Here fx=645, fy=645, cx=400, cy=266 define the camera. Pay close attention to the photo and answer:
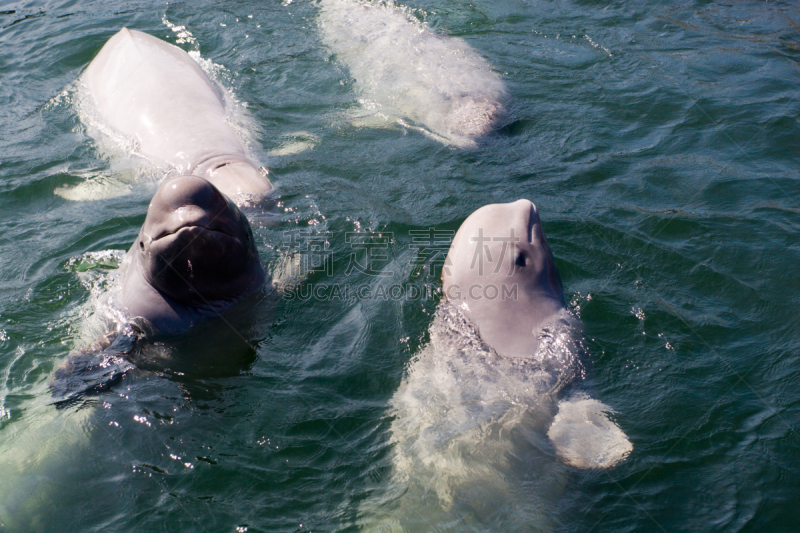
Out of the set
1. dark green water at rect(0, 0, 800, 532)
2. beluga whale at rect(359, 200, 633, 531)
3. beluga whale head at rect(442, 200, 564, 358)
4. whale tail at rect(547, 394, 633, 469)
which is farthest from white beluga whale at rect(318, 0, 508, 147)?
whale tail at rect(547, 394, 633, 469)

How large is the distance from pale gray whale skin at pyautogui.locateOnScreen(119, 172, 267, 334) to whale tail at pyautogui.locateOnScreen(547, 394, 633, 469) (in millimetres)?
2809

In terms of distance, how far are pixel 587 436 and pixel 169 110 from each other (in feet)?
20.9

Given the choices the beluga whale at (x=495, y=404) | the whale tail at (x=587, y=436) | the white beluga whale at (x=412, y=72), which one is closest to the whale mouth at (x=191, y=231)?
the beluga whale at (x=495, y=404)

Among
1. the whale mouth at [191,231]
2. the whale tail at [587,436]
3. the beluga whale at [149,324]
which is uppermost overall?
the whale mouth at [191,231]

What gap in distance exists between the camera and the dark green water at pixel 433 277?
421 cm

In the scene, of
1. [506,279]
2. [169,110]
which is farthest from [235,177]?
[506,279]

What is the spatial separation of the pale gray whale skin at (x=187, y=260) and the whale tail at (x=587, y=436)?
2.81 m

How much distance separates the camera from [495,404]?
4.65m

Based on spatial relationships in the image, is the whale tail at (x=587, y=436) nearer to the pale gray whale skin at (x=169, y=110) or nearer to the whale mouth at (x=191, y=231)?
the whale mouth at (x=191, y=231)

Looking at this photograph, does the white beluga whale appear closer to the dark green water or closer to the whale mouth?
the dark green water

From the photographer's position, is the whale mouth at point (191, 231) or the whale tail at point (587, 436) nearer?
the whale tail at point (587, 436)

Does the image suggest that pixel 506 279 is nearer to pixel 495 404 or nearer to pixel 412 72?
pixel 495 404

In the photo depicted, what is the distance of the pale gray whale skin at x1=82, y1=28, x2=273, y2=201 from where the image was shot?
7.19m

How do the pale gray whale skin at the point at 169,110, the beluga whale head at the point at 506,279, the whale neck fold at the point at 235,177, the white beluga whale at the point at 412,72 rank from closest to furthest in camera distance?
the beluga whale head at the point at 506,279 < the whale neck fold at the point at 235,177 < the pale gray whale skin at the point at 169,110 < the white beluga whale at the point at 412,72
